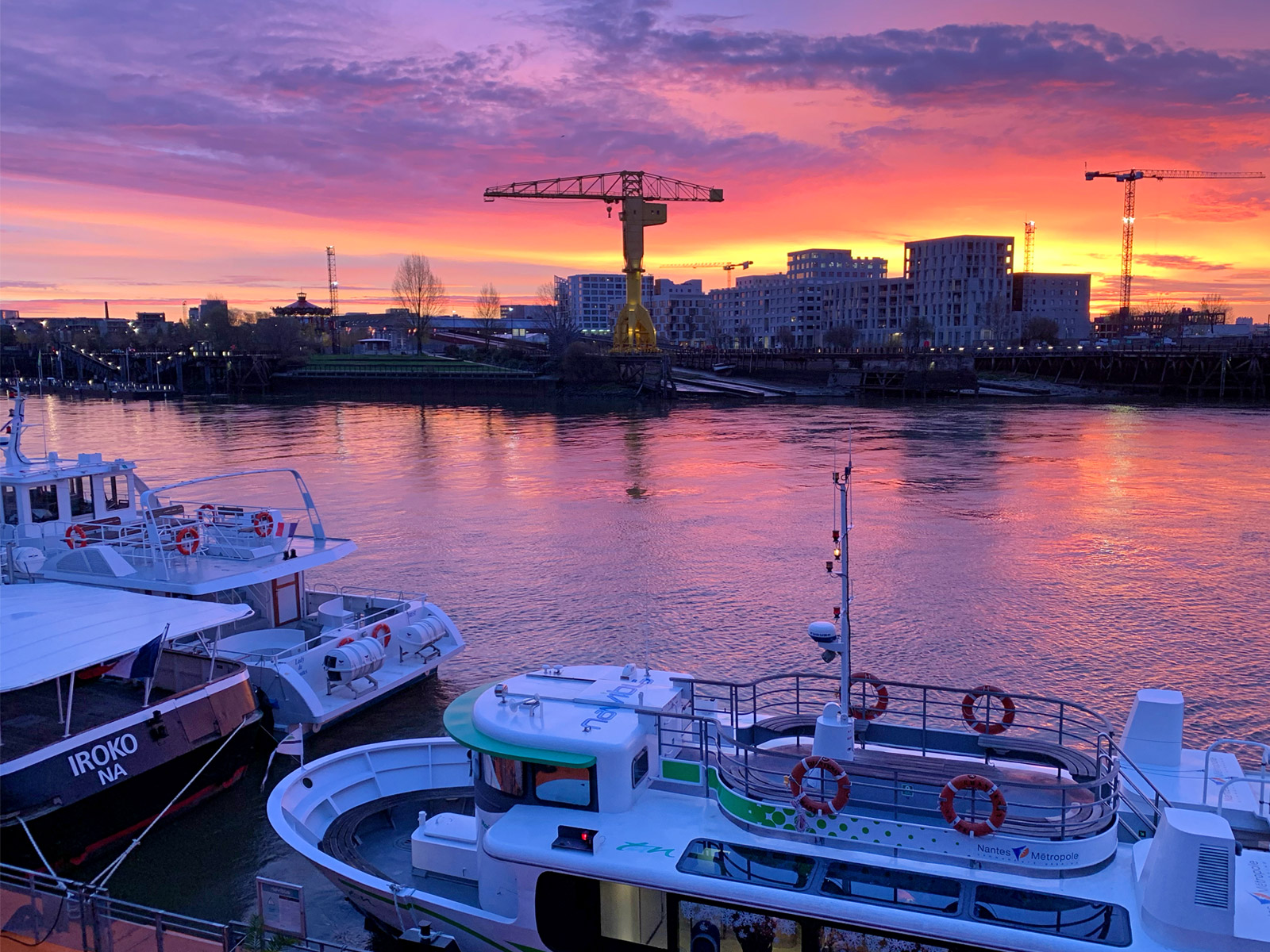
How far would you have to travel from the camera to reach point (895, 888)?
6305 millimetres

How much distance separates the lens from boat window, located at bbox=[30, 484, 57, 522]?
1616cm

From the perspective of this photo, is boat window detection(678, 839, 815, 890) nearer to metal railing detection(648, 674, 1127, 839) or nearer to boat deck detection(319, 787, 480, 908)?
metal railing detection(648, 674, 1127, 839)

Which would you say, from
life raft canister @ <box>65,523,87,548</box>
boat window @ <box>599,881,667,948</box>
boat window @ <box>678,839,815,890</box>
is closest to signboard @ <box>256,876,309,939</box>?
boat window @ <box>599,881,667,948</box>

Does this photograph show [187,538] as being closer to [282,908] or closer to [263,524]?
[263,524]

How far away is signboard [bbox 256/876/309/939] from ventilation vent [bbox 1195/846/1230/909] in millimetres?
5938

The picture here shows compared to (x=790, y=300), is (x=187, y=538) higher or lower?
lower

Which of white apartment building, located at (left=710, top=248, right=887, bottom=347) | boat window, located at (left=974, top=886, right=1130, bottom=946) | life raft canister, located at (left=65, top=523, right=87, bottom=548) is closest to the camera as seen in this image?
boat window, located at (left=974, top=886, right=1130, bottom=946)

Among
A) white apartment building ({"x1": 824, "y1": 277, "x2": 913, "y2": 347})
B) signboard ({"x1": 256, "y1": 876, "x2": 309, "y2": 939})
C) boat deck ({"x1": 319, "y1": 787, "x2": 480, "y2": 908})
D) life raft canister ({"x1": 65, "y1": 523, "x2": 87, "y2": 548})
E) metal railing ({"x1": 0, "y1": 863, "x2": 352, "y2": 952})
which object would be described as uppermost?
white apartment building ({"x1": 824, "y1": 277, "x2": 913, "y2": 347})

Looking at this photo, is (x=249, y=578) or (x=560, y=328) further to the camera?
(x=560, y=328)

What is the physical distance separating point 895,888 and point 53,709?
30.2ft

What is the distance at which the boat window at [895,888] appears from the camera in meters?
6.20

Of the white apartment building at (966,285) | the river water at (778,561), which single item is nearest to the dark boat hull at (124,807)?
the river water at (778,561)

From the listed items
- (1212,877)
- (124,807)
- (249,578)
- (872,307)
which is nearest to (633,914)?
(1212,877)

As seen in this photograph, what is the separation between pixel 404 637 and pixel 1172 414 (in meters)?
57.5
